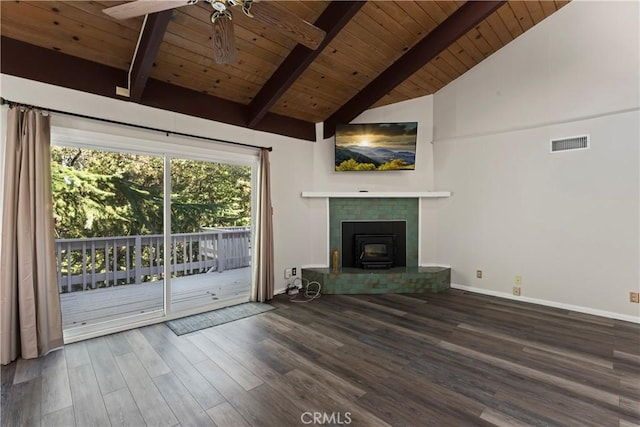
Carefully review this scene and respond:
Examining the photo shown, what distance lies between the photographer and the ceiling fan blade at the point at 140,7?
72.3 inches

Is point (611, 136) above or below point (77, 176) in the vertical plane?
above

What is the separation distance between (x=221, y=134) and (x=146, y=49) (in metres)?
1.36

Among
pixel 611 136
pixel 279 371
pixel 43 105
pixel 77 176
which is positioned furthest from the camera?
pixel 611 136

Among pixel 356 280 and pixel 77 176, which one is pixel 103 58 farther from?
pixel 356 280

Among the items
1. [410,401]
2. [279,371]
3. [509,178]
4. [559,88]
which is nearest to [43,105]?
[279,371]

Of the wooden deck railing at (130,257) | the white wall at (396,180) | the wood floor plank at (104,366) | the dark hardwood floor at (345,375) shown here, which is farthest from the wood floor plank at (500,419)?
the wooden deck railing at (130,257)

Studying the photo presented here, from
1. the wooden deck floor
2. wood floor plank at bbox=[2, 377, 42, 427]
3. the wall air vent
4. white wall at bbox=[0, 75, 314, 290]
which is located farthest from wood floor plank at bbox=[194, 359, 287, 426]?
the wall air vent

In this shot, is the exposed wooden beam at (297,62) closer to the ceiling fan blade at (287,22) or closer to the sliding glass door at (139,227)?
the ceiling fan blade at (287,22)

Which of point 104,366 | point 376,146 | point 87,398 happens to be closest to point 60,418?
point 87,398

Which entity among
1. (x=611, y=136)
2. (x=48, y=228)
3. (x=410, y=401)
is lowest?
(x=410, y=401)

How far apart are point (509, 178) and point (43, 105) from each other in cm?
546

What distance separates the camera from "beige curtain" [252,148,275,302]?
13.5 ft

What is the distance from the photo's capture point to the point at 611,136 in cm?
339

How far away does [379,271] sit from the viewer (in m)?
4.57
